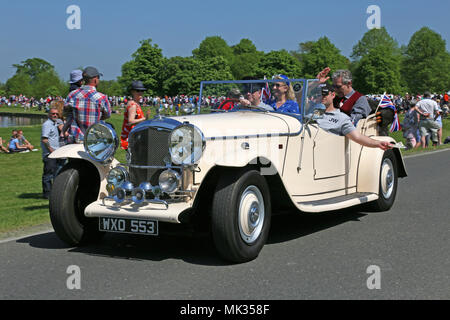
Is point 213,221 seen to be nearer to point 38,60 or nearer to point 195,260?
point 195,260

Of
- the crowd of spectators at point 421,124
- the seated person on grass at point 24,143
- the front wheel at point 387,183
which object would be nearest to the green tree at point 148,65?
the seated person on grass at point 24,143

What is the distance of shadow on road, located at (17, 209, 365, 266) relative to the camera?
16.9ft

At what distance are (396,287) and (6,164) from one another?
13.2 m

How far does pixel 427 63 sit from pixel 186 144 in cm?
8264

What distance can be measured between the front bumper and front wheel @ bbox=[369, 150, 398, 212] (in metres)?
3.44

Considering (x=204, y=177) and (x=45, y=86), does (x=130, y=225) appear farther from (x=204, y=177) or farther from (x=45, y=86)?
(x=45, y=86)

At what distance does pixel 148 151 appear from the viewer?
17.5 feet

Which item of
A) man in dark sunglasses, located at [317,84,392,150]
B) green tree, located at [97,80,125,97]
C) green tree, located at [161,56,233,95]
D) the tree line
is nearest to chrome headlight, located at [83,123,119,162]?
man in dark sunglasses, located at [317,84,392,150]

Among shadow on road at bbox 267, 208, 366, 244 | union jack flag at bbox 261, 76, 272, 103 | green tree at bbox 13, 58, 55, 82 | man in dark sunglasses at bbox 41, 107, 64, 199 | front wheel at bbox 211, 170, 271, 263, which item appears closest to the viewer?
front wheel at bbox 211, 170, 271, 263

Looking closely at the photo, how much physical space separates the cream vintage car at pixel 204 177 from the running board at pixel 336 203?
0.02 metres

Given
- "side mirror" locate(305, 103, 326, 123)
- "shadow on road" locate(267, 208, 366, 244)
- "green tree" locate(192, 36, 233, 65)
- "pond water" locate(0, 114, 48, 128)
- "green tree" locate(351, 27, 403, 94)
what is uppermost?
"green tree" locate(192, 36, 233, 65)

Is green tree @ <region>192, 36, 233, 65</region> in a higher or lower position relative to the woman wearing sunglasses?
higher

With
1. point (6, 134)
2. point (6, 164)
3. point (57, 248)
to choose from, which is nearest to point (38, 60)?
point (6, 134)

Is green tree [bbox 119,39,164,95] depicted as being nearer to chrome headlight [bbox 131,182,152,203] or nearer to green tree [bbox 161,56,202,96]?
green tree [bbox 161,56,202,96]
